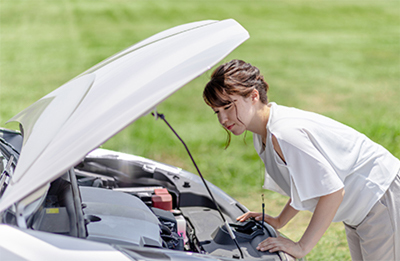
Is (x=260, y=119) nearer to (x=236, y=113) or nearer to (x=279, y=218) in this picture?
(x=236, y=113)

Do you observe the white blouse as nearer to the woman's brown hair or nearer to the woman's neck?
the woman's neck

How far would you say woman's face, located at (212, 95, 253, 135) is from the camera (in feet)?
6.66

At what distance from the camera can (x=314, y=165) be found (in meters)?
1.95

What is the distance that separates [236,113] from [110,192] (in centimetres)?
81

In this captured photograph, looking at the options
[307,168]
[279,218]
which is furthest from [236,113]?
[279,218]

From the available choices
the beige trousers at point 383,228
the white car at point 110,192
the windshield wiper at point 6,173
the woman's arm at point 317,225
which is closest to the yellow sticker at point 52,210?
the white car at point 110,192

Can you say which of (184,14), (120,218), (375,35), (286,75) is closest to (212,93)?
(120,218)

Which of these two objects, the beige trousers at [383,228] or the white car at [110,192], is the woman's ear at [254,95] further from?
the beige trousers at [383,228]

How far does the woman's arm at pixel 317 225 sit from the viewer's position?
1.98 m

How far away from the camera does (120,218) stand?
2.04 m

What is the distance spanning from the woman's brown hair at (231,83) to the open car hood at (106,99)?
5.6 inches

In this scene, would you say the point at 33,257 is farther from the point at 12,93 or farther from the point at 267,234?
the point at 12,93

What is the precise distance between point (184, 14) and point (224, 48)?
586 inches

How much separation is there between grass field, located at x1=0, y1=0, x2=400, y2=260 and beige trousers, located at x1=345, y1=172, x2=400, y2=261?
897 millimetres
